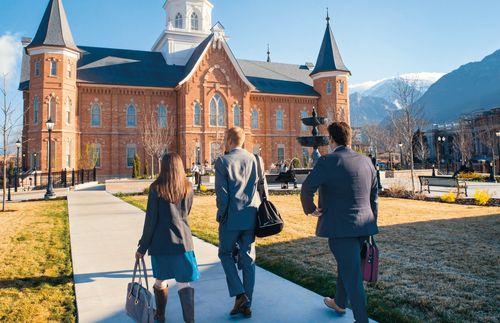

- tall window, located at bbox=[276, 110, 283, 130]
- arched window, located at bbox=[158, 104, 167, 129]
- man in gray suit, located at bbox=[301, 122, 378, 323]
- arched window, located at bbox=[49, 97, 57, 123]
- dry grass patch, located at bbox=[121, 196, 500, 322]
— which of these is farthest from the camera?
tall window, located at bbox=[276, 110, 283, 130]

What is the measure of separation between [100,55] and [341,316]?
40.2 metres

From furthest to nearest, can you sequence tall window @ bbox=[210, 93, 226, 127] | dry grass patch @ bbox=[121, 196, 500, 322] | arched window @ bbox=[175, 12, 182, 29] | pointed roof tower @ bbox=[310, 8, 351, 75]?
arched window @ bbox=[175, 12, 182, 29], pointed roof tower @ bbox=[310, 8, 351, 75], tall window @ bbox=[210, 93, 226, 127], dry grass patch @ bbox=[121, 196, 500, 322]

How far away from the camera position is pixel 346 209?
3.55 metres

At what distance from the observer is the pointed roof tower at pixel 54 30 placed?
107 ft

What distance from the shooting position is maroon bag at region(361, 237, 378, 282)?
144 inches

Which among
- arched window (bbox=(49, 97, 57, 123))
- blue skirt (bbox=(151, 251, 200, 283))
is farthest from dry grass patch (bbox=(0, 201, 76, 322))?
arched window (bbox=(49, 97, 57, 123))

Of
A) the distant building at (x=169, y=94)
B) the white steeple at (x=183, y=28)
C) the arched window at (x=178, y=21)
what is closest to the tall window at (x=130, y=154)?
the distant building at (x=169, y=94)

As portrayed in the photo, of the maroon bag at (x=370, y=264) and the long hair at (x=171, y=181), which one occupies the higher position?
the long hair at (x=171, y=181)

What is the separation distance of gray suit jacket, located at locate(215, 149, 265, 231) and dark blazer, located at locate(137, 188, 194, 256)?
475mm

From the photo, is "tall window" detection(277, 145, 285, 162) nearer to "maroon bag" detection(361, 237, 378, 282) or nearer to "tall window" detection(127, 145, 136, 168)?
"tall window" detection(127, 145, 136, 168)

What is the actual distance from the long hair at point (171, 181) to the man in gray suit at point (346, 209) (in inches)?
49.9

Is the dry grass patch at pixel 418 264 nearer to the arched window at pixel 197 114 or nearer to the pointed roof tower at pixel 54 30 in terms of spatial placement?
the arched window at pixel 197 114

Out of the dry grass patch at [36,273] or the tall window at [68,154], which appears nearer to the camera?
the dry grass patch at [36,273]

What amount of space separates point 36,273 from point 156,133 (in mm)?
30660
